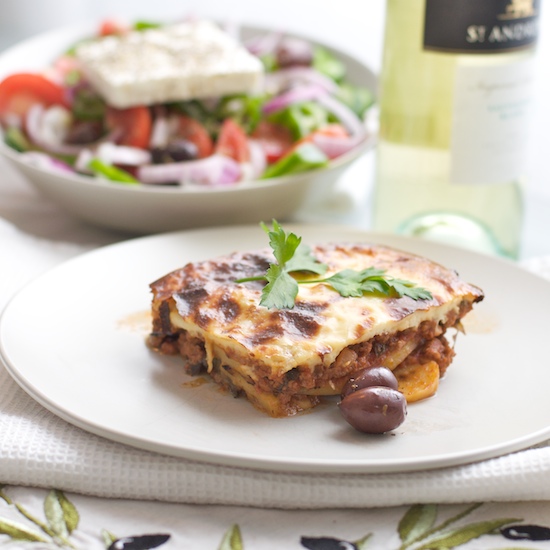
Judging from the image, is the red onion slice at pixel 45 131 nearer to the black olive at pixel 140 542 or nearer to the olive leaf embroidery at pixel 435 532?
the black olive at pixel 140 542

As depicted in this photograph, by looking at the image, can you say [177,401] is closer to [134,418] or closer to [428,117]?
[134,418]

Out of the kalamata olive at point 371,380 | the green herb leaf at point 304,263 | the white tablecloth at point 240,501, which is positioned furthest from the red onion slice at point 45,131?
the kalamata olive at point 371,380

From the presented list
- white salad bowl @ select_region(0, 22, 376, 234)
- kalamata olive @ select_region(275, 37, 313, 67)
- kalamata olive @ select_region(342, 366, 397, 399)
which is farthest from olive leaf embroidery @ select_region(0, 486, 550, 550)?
kalamata olive @ select_region(275, 37, 313, 67)

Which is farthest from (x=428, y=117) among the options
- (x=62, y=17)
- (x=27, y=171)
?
(x=62, y=17)

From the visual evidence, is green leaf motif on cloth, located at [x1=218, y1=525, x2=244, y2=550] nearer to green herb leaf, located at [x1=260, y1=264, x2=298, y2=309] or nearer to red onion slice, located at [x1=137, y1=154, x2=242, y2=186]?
green herb leaf, located at [x1=260, y1=264, x2=298, y2=309]

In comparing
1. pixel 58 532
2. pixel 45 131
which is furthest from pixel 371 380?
pixel 45 131
